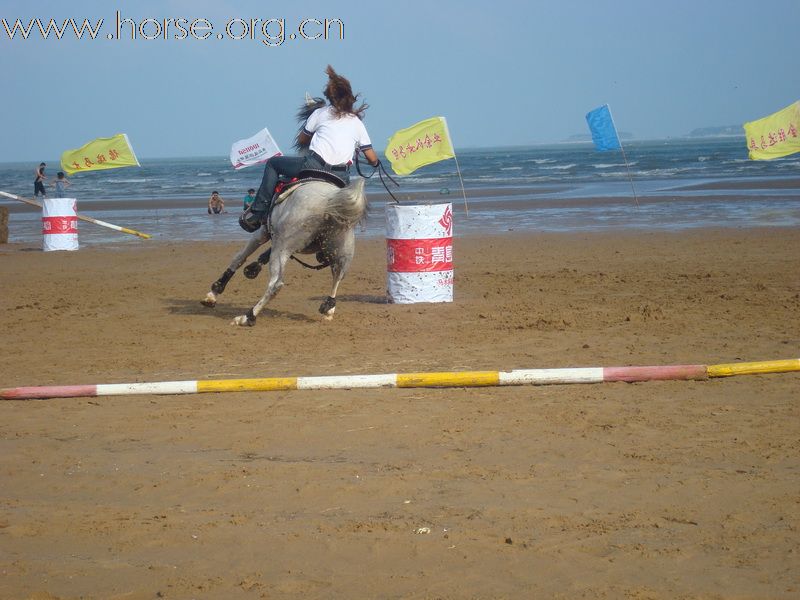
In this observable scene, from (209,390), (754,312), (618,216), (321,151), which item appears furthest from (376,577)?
(618,216)

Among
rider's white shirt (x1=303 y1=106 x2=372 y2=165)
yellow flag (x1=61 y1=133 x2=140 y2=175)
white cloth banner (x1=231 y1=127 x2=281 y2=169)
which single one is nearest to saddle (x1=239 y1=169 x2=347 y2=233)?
rider's white shirt (x1=303 y1=106 x2=372 y2=165)

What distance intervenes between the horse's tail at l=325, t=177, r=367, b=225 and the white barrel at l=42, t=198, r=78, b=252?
11057 millimetres

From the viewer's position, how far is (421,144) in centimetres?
2205

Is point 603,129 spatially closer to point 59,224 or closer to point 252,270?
point 59,224

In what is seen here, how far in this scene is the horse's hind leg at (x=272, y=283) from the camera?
9320 mm

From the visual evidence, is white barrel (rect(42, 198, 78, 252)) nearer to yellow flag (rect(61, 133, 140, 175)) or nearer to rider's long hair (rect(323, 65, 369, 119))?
yellow flag (rect(61, 133, 140, 175))

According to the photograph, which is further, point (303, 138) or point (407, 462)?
point (303, 138)

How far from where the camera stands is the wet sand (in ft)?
12.7

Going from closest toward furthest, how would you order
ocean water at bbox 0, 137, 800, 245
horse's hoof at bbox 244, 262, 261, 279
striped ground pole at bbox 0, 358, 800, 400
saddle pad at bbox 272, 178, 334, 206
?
striped ground pole at bbox 0, 358, 800, 400, saddle pad at bbox 272, 178, 334, 206, horse's hoof at bbox 244, 262, 261, 279, ocean water at bbox 0, 137, 800, 245

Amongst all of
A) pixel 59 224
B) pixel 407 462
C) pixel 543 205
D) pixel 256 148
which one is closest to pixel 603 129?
pixel 543 205

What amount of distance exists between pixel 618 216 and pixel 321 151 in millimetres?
16905

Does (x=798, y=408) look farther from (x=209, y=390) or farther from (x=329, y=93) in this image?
(x=329, y=93)

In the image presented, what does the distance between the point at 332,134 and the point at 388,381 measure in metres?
3.33

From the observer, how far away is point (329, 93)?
930 centimetres
